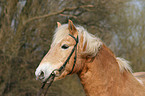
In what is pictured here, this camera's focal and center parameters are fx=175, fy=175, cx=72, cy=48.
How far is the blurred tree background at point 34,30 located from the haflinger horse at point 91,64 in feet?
14.6

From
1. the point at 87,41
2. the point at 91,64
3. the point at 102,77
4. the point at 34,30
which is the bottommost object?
the point at 102,77

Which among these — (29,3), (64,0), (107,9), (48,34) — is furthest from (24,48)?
(107,9)

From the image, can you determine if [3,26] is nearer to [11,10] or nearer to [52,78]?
[11,10]

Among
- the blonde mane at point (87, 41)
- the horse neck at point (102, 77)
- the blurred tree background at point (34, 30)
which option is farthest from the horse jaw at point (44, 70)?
the blurred tree background at point (34, 30)

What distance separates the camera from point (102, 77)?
2.20m

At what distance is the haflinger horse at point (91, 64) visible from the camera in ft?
7.11

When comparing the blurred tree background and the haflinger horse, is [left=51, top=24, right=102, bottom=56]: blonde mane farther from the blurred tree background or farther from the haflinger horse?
the blurred tree background

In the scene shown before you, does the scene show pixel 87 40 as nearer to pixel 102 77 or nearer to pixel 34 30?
pixel 102 77

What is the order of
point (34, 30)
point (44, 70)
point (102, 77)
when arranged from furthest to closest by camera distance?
point (34, 30) → point (102, 77) → point (44, 70)

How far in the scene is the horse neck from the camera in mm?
2168

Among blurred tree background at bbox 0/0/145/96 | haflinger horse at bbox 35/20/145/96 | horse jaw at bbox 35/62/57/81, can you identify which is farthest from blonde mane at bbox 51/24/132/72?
blurred tree background at bbox 0/0/145/96

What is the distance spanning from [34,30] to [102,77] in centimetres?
552

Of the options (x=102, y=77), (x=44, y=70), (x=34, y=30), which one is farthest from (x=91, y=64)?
(x=34, y=30)

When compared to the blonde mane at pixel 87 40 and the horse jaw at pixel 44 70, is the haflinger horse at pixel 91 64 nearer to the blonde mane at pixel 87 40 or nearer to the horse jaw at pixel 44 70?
the blonde mane at pixel 87 40
